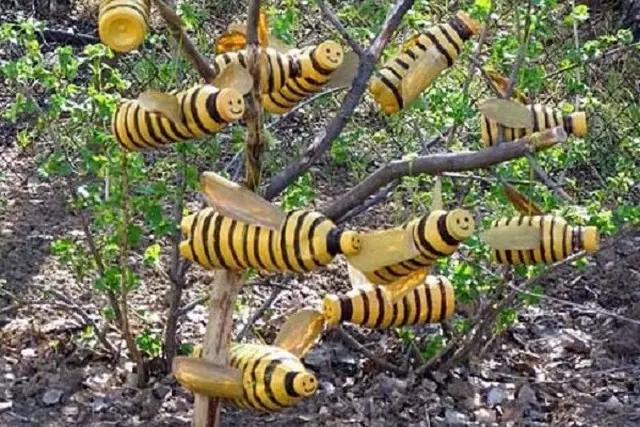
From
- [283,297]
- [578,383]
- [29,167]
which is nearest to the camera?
[578,383]

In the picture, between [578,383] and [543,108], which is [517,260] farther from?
[578,383]

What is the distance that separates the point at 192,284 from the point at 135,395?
527 millimetres

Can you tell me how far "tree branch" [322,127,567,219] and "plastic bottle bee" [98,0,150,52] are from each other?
413mm

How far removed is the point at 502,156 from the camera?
1.75 meters

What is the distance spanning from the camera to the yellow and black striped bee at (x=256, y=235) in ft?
5.45

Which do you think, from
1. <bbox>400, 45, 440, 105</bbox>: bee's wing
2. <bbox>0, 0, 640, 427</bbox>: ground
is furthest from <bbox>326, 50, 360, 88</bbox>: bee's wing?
<bbox>0, 0, 640, 427</bbox>: ground

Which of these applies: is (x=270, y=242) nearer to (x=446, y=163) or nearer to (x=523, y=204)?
(x=446, y=163)

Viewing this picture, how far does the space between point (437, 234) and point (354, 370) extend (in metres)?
1.35

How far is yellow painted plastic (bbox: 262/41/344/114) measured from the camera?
1776 mm

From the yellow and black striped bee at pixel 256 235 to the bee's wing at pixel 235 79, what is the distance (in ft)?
0.40

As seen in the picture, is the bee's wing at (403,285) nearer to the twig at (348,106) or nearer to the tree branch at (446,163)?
the tree branch at (446,163)

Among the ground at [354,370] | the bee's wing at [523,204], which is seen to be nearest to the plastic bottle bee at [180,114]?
the bee's wing at [523,204]

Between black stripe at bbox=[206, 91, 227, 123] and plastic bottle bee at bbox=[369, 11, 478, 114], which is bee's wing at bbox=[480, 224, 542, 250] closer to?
plastic bottle bee at bbox=[369, 11, 478, 114]

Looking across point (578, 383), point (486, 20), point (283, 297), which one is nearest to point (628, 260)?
point (578, 383)
